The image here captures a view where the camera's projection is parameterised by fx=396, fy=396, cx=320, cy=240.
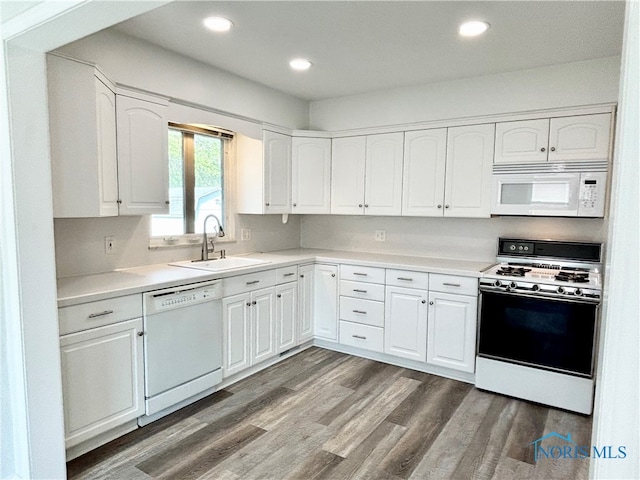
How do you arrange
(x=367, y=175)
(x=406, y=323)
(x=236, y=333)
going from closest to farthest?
(x=236, y=333) → (x=406, y=323) → (x=367, y=175)

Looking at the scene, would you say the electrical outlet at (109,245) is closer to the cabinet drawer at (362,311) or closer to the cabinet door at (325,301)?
the cabinet door at (325,301)

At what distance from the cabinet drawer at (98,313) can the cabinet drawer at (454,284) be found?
2190 millimetres

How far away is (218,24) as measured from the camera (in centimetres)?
242

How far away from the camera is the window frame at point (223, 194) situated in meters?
3.23

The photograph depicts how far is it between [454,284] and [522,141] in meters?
1.24

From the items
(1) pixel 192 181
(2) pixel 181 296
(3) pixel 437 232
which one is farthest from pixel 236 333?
(3) pixel 437 232

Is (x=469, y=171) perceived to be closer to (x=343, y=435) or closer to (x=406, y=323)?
(x=406, y=323)

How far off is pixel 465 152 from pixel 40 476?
3477 millimetres

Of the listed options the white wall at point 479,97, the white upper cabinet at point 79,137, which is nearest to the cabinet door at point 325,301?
the white wall at point 479,97

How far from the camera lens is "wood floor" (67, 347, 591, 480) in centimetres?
211

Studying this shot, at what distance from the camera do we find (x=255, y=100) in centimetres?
363

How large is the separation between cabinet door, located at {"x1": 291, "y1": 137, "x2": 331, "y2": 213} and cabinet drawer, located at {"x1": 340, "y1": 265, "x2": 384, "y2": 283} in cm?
74

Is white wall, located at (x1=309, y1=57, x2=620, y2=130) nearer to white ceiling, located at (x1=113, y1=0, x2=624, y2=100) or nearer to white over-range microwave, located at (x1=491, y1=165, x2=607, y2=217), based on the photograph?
white ceiling, located at (x1=113, y1=0, x2=624, y2=100)

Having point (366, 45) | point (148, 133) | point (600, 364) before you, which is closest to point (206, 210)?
point (148, 133)
